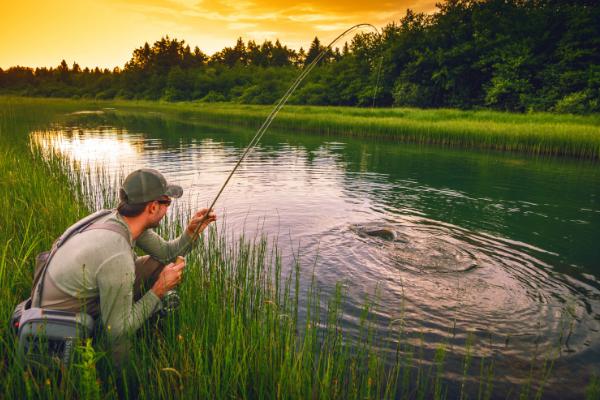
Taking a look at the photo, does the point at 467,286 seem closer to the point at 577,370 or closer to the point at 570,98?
the point at 577,370

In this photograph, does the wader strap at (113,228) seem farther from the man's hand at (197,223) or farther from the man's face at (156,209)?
the man's hand at (197,223)

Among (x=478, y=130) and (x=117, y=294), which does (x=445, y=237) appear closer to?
(x=117, y=294)

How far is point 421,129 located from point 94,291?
24347 millimetres

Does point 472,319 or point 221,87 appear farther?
point 221,87

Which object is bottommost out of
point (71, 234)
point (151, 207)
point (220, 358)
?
point (220, 358)

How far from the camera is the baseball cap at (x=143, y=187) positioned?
2855mm

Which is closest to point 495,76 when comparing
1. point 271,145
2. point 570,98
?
point 570,98

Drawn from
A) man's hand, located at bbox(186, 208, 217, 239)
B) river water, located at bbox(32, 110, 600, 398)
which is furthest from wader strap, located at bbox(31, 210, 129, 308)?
river water, located at bbox(32, 110, 600, 398)

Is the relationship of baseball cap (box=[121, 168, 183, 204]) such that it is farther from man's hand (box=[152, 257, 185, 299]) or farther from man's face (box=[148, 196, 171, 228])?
man's hand (box=[152, 257, 185, 299])

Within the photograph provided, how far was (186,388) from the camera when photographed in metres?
2.50

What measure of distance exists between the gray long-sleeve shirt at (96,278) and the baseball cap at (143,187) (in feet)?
1.21

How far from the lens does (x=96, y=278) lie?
99.3 inches

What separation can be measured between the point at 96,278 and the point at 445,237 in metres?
6.98

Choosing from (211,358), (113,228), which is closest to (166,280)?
(113,228)
